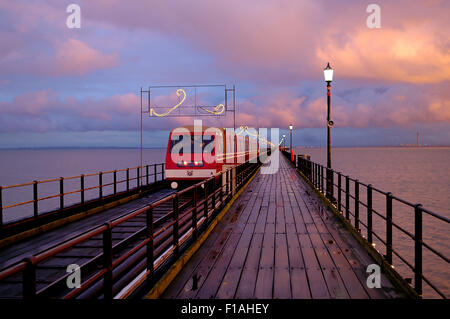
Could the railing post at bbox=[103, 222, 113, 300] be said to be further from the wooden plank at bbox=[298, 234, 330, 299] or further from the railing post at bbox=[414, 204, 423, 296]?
the railing post at bbox=[414, 204, 423, 296]

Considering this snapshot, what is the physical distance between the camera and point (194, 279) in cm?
454

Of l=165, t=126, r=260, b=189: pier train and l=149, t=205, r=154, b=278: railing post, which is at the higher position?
l=165, t=126, r=260, b=189: pier train

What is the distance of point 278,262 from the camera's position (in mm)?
5270

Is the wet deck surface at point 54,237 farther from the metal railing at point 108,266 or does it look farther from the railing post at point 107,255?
the railing post at point 107,255

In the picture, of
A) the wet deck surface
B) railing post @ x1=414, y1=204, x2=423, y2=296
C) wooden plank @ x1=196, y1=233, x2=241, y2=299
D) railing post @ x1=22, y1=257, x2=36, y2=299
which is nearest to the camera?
railing post @ x1=22, y1=257, x2=36, y2=299

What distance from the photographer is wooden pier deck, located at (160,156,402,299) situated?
4.17m

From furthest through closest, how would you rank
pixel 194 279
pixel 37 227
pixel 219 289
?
1. pixel 37 227
2. pixel 194 279
3. pixel 219 289

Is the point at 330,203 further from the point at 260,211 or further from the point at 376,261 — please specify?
the point at 376,261

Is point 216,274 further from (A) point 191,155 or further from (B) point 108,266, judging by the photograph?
(A) point 191,155

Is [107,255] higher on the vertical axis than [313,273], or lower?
higher
